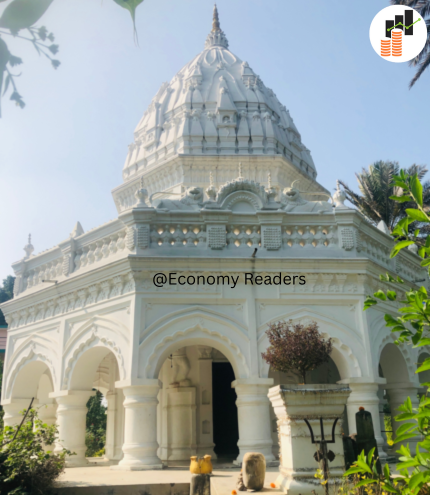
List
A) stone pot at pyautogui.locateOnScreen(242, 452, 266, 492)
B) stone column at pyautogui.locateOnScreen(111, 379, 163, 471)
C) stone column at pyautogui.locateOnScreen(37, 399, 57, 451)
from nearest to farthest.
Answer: stone pot at pyautogui.locateOnScreen(242, 452, 266, 492), stone column at pyautogui.locateOnScreen(111, 379, 163, 471), stone column at pyautogui.locateOnScreen(37, 399, 57, 451)

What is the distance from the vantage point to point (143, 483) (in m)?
8.97

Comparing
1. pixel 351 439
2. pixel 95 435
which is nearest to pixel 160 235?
pixel 351 439

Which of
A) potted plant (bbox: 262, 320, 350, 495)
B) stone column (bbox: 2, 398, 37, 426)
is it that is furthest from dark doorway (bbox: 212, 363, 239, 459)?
potted plant (bbox: 262, 320, 350, 495)

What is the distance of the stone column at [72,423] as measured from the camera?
13.0m

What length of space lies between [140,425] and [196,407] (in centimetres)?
447

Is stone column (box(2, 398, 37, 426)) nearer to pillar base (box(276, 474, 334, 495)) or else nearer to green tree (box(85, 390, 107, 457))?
pillar base (box(276, 474, 334, 495))

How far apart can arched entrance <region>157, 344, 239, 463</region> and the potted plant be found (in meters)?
7.98

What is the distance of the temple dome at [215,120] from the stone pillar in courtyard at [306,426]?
41.8ft

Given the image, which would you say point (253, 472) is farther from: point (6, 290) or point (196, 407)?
point (6, 290)

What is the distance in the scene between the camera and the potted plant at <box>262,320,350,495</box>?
24.4ft

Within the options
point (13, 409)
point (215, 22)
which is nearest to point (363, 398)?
point (13, 409)

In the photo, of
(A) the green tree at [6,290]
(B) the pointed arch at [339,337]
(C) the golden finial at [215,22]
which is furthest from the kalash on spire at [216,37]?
(A) the green tree at [6,290]

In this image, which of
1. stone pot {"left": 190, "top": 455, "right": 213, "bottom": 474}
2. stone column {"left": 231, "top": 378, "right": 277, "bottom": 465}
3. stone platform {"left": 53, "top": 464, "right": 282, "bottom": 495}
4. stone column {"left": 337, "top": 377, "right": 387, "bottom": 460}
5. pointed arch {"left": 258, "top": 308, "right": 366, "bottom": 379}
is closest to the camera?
stone pot {"left": 190, "top": 455, "right": 213, "bottom": 474}

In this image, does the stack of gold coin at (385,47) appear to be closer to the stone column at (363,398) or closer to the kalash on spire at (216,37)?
the stone column at (363,398)
